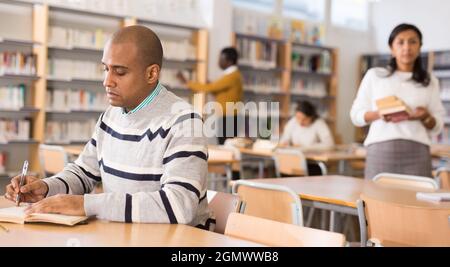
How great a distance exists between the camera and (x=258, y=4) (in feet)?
28.8

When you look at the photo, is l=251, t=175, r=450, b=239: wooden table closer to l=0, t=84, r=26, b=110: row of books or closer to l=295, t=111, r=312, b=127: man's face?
l=295, t=111, r=312, b=127: man's face

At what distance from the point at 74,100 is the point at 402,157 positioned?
4.39 meters

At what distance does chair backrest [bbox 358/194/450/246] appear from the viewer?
210 centimetres

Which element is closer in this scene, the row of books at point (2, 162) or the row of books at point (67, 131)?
the row of books at point (2, 162)

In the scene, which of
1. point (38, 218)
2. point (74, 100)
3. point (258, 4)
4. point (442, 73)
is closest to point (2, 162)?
point (74, 100)

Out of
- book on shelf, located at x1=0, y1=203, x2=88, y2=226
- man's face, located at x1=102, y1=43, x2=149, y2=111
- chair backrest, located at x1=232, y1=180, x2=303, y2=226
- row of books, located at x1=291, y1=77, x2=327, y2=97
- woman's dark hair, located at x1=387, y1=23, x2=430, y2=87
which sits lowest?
chair backrest, located at x1=232, y1=180, x2=303, y2=226

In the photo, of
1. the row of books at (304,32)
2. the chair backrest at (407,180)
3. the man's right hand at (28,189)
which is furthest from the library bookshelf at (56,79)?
the man's right hand at (28,189)

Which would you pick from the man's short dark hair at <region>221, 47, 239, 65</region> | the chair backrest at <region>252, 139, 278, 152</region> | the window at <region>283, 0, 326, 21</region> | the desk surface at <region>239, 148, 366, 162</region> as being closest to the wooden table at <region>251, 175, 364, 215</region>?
the desk surface at <region>239, 148, 366, 162</region>

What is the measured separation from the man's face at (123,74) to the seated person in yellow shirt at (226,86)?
5.19m

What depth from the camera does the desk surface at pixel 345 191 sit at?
2442 mm


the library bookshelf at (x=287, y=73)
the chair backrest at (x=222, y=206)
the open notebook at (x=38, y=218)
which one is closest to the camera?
the open notebook at (x=38, y=218)

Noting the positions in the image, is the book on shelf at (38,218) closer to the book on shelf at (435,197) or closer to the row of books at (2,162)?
the book on shelf at (435,197)

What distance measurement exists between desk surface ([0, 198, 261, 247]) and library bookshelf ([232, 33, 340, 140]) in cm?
664
